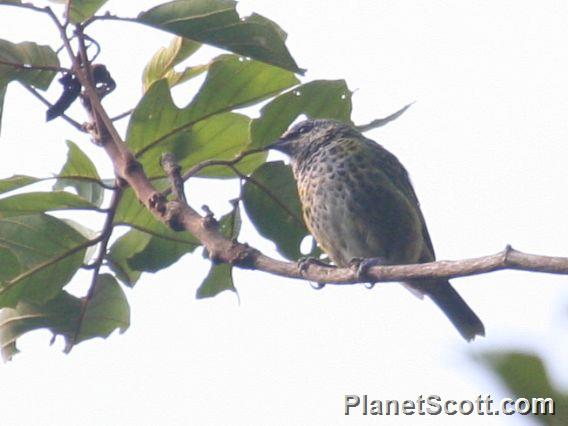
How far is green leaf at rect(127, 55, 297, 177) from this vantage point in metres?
3.32

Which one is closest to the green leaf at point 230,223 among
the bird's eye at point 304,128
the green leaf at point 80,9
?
the green leaf at point 80,9

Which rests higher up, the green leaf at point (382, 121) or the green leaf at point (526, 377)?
the green leaf at point (382, 121)

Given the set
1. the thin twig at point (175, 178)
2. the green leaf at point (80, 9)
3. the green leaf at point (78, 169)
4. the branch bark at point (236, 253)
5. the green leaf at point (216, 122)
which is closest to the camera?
the branch bark at point (236, 253)

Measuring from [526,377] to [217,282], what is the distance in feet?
9.23

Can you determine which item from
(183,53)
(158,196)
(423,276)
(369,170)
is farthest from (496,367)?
(369,170)

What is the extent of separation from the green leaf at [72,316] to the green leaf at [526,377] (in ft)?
9.19

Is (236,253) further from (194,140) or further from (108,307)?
(108,307)

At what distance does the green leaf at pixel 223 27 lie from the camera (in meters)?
2.98

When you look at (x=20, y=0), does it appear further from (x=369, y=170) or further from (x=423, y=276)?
(x=369, y=170)

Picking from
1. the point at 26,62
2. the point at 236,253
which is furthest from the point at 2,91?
the point at 236,253

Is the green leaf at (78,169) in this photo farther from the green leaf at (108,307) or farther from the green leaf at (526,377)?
the green leaf at (526,377)

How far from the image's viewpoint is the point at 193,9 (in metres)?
3.01

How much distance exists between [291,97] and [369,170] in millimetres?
1275

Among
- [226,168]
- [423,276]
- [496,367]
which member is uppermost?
[226,168]
